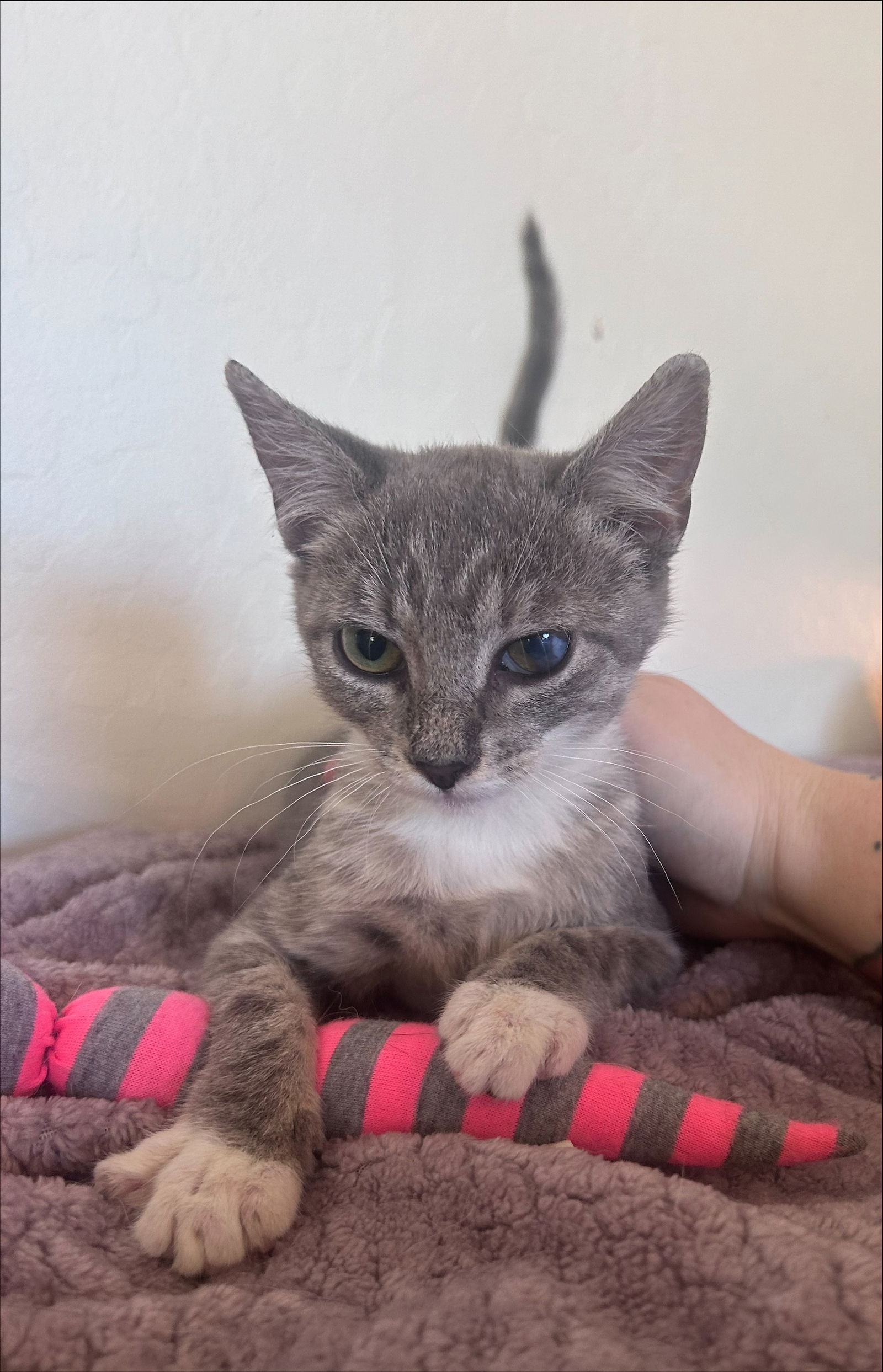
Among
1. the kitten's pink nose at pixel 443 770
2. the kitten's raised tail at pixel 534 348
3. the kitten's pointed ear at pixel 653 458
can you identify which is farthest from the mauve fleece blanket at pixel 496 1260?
the kitten's raised tail at pixel 534 348

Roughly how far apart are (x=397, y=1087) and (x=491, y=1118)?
0.11 m

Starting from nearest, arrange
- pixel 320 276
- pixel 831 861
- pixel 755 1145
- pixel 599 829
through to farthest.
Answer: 1. pixel 755 1145
2. pixel 599 829
3. pixel 831 861
4. pixel 320 276

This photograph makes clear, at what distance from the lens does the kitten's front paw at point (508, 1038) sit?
76 centimetres

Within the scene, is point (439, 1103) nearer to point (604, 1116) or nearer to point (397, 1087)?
point (397, 1087)

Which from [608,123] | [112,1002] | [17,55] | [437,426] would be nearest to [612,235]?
[608,123]

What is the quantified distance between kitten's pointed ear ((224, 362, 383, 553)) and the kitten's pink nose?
1.36 ft

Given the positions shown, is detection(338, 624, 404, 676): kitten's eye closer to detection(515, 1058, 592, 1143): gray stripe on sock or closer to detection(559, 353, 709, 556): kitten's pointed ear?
detection(559, 353, 709, 556): kitten's pointed ear

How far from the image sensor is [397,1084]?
2.69 feet

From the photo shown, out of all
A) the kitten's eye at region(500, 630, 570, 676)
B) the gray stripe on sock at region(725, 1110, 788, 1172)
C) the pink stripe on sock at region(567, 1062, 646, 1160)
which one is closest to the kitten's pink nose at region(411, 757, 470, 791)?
the kitten's eye at region(500, 630, 570, 676)

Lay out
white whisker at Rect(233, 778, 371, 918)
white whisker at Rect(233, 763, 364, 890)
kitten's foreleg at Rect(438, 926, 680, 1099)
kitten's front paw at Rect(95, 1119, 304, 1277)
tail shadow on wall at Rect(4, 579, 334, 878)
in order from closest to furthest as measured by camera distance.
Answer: kitten's front paw at Rect(95, 1119, 304, 1277) → kitten's foreleg at Rect(438, 926, 680, 1099) → white whisker at Rect(233, 763, 364, 890) → white whisker at Rect(233, 778, 371, 918) → tail shadow on wall at Rect(4, 579, 334, 878)

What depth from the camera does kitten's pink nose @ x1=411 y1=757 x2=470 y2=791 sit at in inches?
34.5

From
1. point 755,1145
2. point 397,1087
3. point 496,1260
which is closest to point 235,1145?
point 397,1087

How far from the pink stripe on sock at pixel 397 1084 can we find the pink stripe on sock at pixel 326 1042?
0.19 ft

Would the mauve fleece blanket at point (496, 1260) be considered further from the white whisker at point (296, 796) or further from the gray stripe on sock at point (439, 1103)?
the white whisker at point (296, 796)
